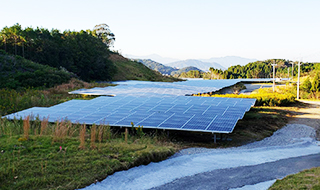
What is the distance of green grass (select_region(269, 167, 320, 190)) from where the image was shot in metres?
7.00

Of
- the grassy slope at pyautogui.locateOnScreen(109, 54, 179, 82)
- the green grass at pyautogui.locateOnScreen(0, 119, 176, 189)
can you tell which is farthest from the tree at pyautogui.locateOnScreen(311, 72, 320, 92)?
the green grass at pyautogui.locateOnScreen(0, 119, 176, 189)

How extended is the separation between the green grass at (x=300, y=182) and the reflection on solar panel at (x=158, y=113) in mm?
3925

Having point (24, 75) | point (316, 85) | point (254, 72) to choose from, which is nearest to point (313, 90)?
point (316, 85)

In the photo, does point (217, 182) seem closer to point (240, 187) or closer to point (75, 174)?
point (240, 187)

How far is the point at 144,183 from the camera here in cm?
Result: 786

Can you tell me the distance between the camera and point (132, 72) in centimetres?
5600

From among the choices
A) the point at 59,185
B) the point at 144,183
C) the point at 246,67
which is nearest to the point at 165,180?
the point at 144,183

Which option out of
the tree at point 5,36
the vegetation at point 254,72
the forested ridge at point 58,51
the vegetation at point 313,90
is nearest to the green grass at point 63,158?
the forested ridge at point 58,51

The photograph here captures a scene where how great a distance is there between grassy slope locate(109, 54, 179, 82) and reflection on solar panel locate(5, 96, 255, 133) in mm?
33358

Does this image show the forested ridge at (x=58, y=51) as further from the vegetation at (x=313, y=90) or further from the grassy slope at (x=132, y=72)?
the vegetation at (x=313, y=90)

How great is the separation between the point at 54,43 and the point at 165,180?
36042 mm

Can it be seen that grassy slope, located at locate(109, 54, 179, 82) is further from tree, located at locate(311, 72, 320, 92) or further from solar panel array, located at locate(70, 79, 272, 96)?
tree, located at locate(311, 72, 320, 92)

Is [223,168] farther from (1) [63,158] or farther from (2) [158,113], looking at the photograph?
(2) [158,113]

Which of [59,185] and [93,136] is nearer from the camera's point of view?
[59,185]
